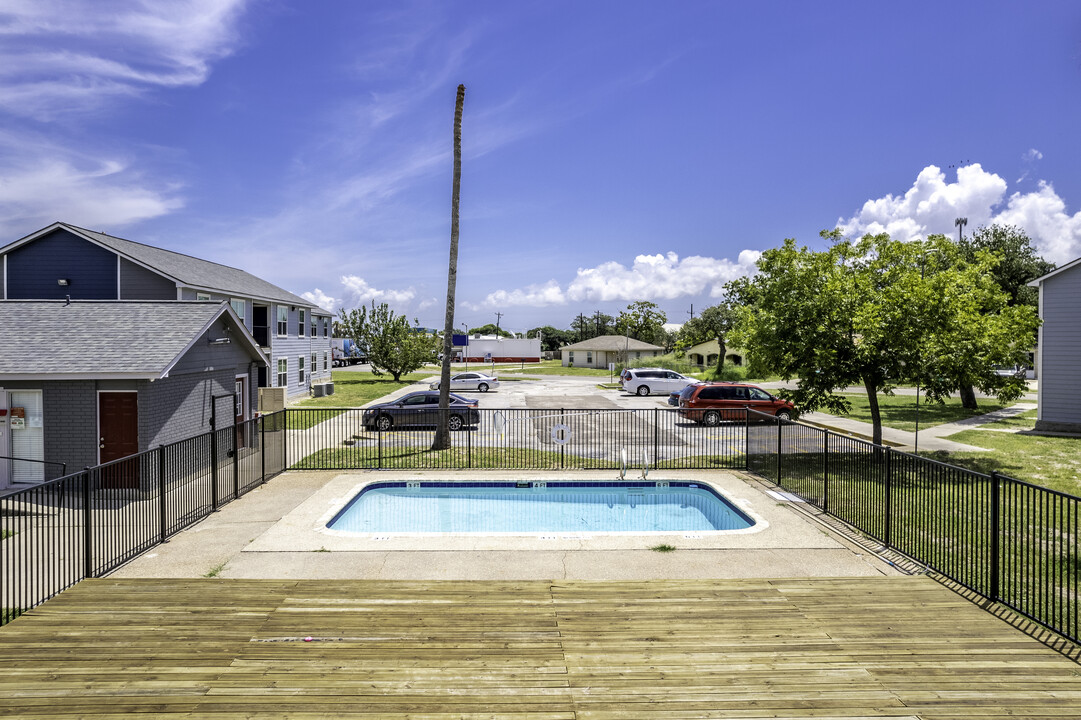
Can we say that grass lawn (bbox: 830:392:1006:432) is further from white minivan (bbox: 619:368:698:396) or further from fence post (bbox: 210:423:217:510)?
fence post (bbox: 210:423:217:510)

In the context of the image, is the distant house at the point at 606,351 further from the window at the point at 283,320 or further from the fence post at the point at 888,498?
the fence post at the point at 888,498

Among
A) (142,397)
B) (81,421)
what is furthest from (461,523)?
(81,421)

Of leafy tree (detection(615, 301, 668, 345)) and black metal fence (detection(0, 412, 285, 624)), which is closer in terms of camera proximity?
black metal fence (detection(0, 412, 285, 624))

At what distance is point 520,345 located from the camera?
302 ft

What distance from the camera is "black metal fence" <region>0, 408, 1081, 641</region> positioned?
7191 mm

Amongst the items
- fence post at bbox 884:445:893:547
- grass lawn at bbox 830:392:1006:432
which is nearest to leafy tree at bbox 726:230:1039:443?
fence post at bbox 884:445:893:547

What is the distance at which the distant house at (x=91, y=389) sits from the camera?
12656mm

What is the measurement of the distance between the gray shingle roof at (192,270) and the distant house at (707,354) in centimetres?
4991

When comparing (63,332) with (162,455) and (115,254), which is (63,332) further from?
(115,254)

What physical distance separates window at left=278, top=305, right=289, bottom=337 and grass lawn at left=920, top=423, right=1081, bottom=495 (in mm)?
29910

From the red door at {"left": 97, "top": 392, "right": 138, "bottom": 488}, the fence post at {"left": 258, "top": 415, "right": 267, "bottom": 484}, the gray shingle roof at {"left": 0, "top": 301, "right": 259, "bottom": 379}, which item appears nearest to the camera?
the gray shingle roof at {"left": 0, "top": 301, "right": 259, "bottom": 379}

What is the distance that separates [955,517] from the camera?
29.3 ft

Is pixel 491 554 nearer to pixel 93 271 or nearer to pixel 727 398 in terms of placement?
pixel 727 398

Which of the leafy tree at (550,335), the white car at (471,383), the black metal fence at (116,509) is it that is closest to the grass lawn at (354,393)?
the white car at (471,383)
